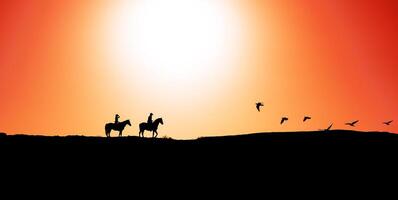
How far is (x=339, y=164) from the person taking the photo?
28.4 meters

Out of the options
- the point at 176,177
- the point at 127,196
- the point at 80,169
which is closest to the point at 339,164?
the point at 176,177

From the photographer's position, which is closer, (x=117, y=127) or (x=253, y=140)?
(x=253, y=140)

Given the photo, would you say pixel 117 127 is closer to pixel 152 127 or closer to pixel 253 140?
pixel 152 127

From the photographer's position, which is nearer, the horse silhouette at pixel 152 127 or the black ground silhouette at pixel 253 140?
the black ground silhouette at pixel 253 140

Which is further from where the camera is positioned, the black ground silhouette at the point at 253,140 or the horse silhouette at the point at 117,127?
the horse silhouette at the point at 117,127

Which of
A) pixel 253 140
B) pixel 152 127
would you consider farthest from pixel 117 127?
pixel 253 140

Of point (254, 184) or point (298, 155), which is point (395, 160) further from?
point (254, 184)

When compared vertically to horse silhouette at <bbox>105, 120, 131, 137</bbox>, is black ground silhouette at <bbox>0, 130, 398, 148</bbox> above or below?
below

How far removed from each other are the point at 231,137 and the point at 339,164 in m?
6.82

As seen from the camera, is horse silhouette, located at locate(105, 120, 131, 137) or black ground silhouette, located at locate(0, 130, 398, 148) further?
horse silhouette, located at locate(105, 120, 131, 137)

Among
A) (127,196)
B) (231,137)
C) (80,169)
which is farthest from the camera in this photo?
(231,137)

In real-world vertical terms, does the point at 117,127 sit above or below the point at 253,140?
above

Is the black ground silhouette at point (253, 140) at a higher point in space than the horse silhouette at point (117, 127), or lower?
lower

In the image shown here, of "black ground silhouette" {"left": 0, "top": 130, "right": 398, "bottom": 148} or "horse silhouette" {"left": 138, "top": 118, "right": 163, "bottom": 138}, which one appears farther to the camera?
"horse silhouette" {"left": 138, "top": 118, "right": 163, "bottom": 138}
